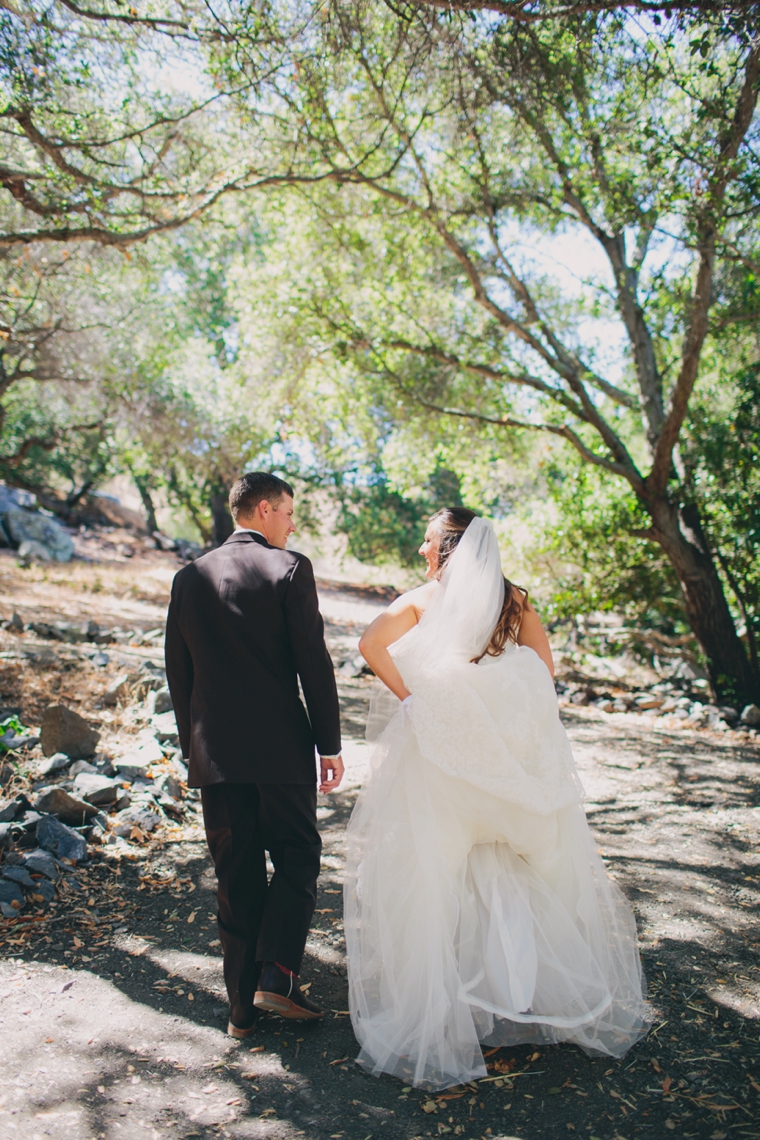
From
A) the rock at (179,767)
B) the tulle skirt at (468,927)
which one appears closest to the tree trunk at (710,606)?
the rock at (179,767)

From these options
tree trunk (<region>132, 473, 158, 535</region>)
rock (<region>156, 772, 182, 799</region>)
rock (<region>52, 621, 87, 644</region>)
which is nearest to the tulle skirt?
rock (<region>156, 772, 182, 799</region>)

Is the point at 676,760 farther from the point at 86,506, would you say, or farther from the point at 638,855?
the point at 86,506

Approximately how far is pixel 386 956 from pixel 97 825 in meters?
2.67

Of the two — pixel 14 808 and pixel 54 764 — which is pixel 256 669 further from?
pixel 54 764

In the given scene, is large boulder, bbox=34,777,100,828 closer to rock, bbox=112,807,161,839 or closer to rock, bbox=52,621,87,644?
rock, bbox=112,807,161,839

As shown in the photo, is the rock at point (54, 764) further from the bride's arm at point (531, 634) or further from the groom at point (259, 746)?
the bride's arm at point (531, 634)

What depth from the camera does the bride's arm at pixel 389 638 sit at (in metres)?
3.32

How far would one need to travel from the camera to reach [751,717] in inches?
363

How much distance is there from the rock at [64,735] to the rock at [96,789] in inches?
16.8

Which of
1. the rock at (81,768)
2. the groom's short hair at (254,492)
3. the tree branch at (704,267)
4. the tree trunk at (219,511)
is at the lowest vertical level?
the rock at (81,768)

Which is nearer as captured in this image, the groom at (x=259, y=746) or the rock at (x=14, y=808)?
the groom at (x=259, y=746)

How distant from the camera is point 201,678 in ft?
10.4

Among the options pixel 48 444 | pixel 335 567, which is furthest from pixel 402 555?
→ pixel 48 444

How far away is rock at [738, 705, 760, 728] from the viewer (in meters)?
9.21
